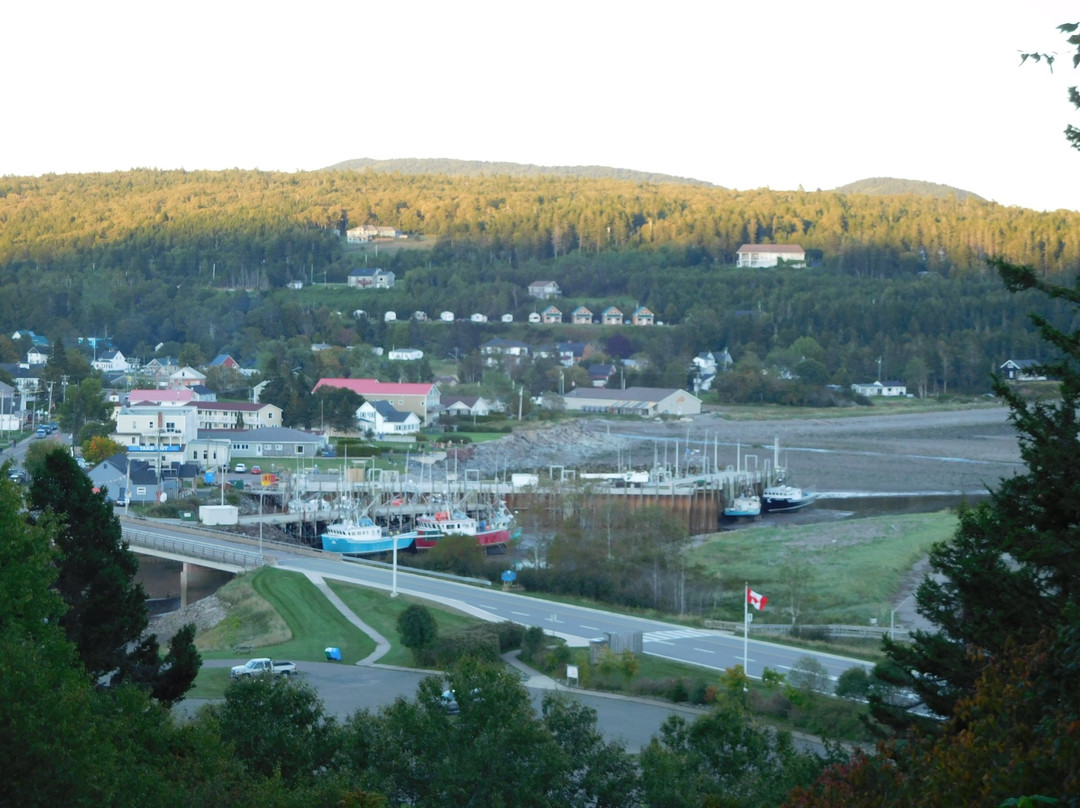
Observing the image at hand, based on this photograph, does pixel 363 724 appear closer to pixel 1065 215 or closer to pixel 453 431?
pixel 453 431

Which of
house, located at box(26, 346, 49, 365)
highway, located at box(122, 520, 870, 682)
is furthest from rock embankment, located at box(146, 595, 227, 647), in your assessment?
house, located at box(26, 346, 49, 365)

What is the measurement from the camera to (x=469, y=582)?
82.2ft

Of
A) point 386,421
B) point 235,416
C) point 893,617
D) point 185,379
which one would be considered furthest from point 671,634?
point 185,379

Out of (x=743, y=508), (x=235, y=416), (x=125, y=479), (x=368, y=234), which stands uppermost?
(x=368, y=234)

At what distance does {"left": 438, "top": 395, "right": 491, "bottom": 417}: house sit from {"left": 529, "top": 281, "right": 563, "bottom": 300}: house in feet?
105

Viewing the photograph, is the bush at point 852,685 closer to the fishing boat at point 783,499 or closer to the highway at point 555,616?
the highway at point 555,616

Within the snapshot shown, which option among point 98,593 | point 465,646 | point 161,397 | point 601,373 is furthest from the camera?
point 601,373

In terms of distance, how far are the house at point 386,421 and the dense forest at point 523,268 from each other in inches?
505

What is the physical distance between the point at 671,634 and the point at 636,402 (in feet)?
143

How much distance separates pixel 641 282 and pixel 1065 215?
45.0m

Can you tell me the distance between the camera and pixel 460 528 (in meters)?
32.3

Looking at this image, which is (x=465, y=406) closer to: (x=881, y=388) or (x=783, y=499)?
(x=783, y=499)

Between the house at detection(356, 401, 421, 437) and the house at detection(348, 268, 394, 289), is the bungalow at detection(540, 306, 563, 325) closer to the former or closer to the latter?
the house at detection(348, 268, 394, 289)

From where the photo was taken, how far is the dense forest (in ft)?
249
